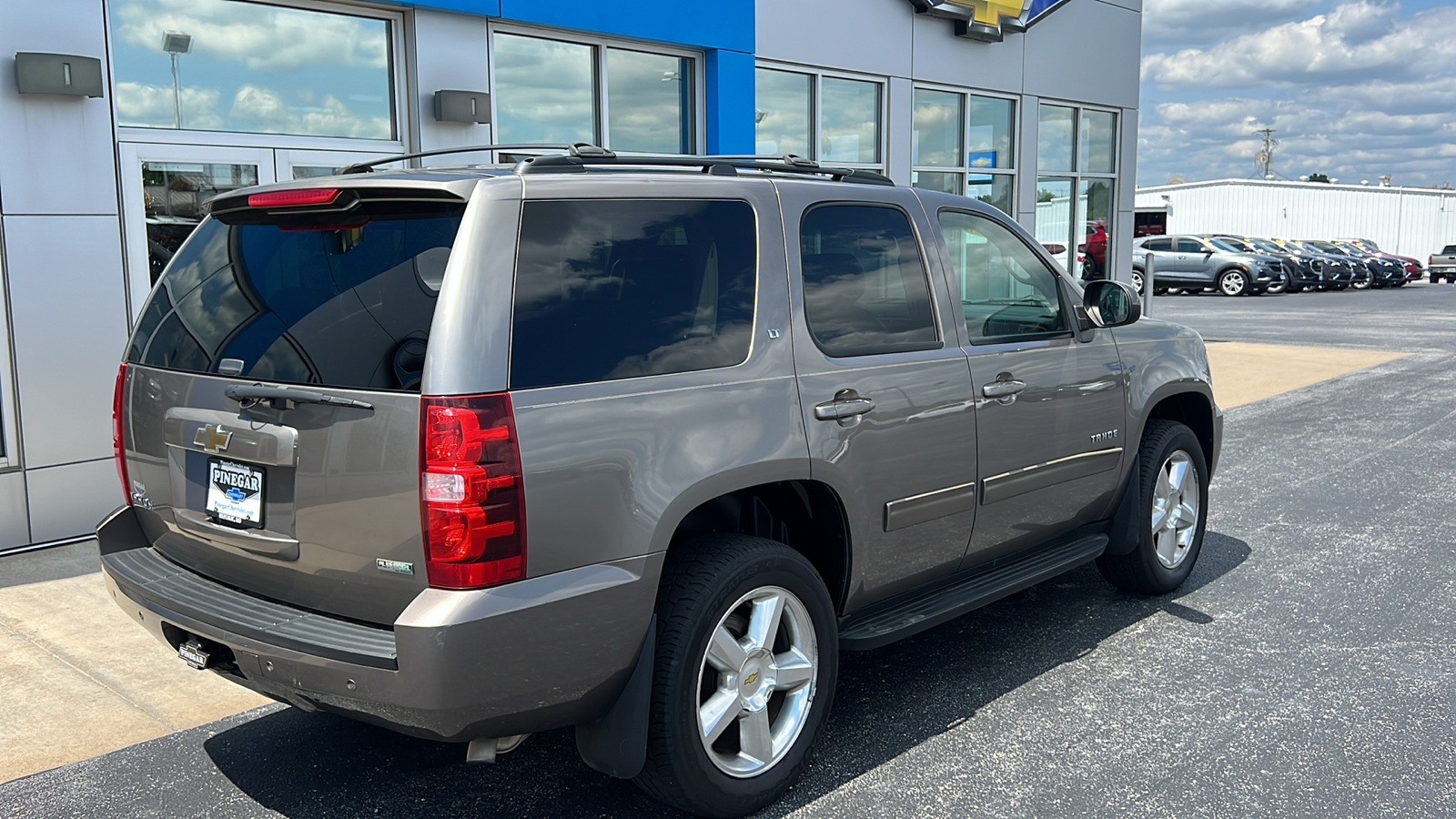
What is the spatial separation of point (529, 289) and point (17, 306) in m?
4.93

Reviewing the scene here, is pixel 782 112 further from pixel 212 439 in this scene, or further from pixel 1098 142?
pixel 212 439

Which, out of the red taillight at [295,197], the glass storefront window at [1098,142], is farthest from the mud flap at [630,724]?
the glass storefront window at [1098,142]

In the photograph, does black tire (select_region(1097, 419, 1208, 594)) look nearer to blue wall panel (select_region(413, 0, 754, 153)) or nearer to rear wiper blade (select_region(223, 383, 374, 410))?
rear wiper blade (select_region(223, 383, 374, 410))

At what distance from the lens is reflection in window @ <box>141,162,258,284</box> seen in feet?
23.6

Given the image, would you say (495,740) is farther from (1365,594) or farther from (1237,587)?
(1365,594)

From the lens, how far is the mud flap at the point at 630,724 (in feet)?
10.4

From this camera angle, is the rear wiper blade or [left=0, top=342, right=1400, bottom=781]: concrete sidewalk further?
[left=0, top=342, right=1400, bottom=781]: concrete sidewalk

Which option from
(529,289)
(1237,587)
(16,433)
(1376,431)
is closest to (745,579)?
(529,289)

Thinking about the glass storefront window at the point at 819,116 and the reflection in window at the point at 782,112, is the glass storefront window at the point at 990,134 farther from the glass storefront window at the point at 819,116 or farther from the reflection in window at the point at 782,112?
the reflection in window at the point at 782,112

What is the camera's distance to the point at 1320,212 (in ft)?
208

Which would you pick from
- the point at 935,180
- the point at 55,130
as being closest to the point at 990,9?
the point at 935,180

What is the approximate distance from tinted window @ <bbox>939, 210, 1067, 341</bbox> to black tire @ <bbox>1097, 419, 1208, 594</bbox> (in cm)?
90

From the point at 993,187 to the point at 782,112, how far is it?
4069 mm

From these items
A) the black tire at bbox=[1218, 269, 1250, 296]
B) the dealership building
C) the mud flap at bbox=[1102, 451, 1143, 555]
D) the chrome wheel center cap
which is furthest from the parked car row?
the chrome wheel center cap
